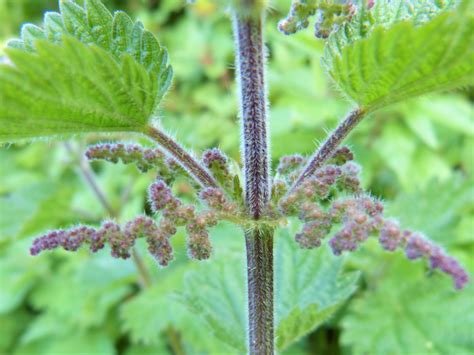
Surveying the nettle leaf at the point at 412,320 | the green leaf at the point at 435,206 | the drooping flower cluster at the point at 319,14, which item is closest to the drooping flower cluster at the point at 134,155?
the drooping flower cluster at the point at 319,14

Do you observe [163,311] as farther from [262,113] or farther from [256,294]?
[262,113]

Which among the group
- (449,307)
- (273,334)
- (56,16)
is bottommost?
(273,334)

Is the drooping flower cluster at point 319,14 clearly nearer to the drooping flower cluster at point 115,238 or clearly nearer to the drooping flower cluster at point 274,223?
the drooping flower cluster at point 274,223

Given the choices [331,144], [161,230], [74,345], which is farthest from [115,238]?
[74,345]

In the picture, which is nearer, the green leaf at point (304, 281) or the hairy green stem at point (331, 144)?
the hairy green stem at point (331, 144)

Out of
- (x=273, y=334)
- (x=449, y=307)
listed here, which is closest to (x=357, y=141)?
(x=449, y=307)
